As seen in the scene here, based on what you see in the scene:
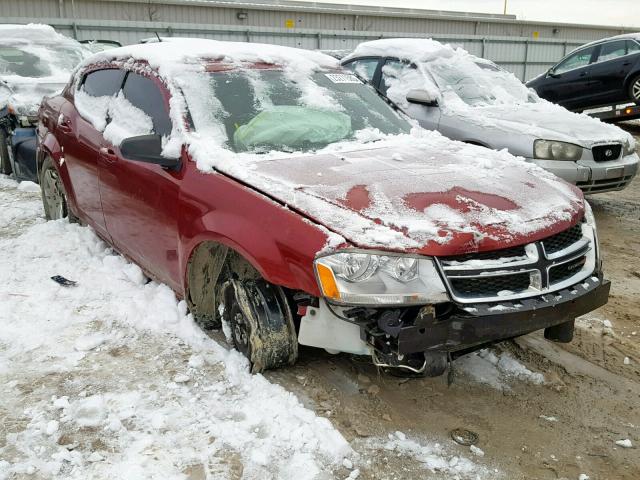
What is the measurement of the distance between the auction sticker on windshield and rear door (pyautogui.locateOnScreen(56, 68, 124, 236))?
4.69 feet

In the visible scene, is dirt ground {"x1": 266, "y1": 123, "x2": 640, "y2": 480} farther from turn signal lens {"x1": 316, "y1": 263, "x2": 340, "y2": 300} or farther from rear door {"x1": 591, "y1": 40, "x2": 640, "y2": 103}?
rear door {"x1": 591, "y1": 40, "x2": 640, "y2": 103}

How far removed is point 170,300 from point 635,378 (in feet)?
9.03

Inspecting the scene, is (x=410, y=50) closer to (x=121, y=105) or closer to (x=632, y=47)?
(x=121, y=105)

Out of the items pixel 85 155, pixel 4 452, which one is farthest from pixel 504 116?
pixel 4 452

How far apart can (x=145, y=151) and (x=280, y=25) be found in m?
20.7

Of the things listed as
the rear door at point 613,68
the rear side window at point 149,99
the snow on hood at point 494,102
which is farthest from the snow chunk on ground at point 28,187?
the rear door at point 613,68

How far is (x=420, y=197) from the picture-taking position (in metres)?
2.89

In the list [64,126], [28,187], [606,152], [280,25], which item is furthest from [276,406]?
[280,25]

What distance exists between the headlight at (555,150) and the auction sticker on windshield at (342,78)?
2352 mm

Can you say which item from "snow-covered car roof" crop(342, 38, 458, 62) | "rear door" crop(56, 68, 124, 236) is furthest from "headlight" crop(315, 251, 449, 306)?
"snow-covered car roof" crop(342, 38, 458, 62)

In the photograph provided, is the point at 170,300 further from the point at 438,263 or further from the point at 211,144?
the point at 438,263

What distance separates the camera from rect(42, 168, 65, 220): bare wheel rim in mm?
5523

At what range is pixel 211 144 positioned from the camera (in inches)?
132

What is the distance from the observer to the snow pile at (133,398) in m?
2.57
